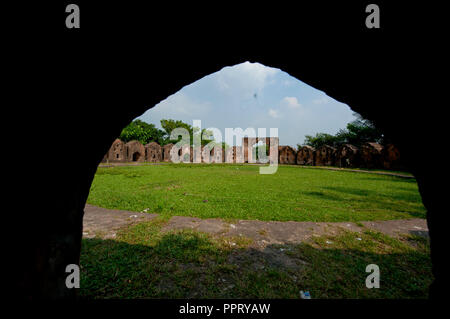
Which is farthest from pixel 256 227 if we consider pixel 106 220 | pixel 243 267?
pixel 106 220

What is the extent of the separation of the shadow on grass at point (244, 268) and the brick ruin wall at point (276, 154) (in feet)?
67.0

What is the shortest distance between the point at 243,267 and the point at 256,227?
126cm

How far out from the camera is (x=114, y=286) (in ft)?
5.85

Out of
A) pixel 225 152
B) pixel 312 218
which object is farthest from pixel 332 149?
pixel 312 218

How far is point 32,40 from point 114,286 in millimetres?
2140

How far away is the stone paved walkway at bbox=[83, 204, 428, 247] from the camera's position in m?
2.93

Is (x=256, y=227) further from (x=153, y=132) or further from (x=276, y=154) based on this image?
(x=153, y=132)

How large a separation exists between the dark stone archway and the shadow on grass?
79 centimetres

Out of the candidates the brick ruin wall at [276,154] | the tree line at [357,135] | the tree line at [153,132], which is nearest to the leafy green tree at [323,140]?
the tree line at [357,135]

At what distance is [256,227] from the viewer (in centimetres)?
330

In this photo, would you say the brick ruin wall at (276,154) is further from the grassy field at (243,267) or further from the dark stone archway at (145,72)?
the dark stone archway at (145,72)

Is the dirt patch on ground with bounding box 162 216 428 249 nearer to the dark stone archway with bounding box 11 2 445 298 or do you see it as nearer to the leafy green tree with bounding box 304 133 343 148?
the dark stone archway with bounding box 11 2 445 298

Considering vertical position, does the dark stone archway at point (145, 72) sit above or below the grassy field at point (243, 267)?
above

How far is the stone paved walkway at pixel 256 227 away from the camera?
2.93m
